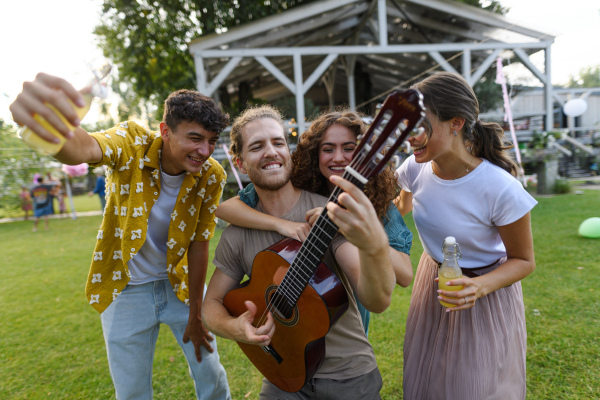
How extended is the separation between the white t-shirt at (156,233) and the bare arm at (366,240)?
1487 mm

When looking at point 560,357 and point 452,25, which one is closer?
point 560,357

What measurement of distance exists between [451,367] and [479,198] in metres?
0.89

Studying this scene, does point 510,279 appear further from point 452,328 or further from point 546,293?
point 546,293

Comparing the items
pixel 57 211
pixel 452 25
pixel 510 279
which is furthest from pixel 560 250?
pixel 57 211

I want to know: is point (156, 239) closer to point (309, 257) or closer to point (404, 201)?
point (309, 257)

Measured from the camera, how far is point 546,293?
4254mm

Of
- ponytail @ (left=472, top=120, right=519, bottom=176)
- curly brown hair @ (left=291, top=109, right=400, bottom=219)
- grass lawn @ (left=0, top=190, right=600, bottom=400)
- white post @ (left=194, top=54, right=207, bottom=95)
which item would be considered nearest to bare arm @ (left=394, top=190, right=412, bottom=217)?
curly brown hair @ (left=291, top=109, right=400, bottom=219)

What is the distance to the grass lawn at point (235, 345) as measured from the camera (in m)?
3.04

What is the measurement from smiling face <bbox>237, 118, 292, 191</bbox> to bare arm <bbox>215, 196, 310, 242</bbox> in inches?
6.4

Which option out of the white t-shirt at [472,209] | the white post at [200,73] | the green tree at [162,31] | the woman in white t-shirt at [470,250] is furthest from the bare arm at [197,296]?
the green tree at [162,31]

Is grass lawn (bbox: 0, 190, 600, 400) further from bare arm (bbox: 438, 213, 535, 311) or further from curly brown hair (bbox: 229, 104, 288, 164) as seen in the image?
curly brown hair (bbox: 229, 104, 288, 164)

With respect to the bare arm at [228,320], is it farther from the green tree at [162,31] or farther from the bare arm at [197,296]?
the green tree at [162,31]

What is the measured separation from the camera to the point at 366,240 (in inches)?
47.7

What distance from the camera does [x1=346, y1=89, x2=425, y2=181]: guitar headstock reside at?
111cm
